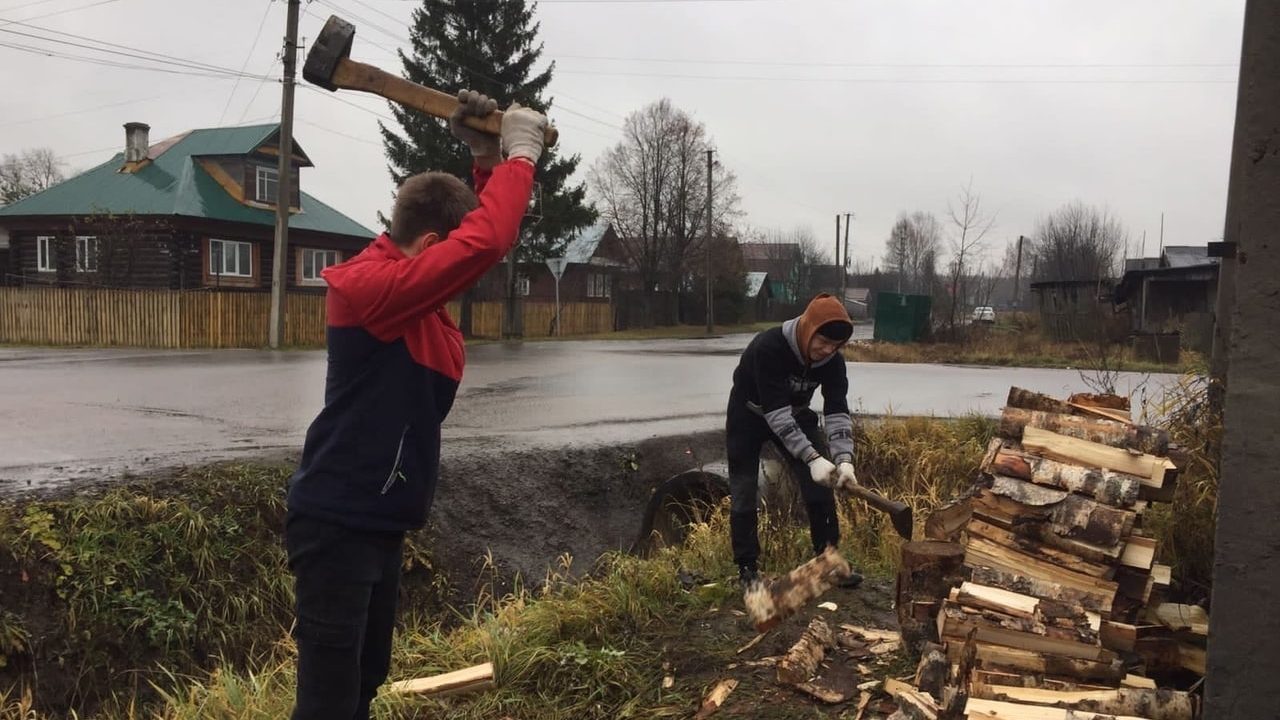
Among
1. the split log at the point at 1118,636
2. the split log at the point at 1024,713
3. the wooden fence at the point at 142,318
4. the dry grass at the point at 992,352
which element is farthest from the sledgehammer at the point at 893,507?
the wooden fence at the point at 142,318

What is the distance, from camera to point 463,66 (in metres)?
26.7

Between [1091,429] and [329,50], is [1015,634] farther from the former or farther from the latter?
[329,50]

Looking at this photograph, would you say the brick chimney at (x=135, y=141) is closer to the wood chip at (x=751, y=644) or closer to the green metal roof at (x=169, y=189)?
the green metal roof at (x=169, y=189)

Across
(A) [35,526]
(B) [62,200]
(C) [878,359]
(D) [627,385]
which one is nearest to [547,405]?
(D) [627,385]

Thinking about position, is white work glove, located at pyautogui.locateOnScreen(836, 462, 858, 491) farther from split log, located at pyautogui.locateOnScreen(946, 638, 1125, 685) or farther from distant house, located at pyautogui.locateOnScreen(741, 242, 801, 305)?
distant house, located at pyautogui.locateOnScreen(741, 242, 801, 305)

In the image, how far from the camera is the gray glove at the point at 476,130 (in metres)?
2.57

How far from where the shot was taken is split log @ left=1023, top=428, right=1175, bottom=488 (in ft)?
10.8

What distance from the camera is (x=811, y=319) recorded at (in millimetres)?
4109

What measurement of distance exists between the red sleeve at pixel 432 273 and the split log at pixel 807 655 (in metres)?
1.96

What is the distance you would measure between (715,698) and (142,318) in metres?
21.7

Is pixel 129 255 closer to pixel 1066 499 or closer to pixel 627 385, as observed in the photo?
pixel 627 385

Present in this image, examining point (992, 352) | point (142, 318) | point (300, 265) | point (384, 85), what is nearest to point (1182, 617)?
point (384, 85)

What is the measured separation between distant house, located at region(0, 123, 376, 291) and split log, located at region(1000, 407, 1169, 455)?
2370 cm

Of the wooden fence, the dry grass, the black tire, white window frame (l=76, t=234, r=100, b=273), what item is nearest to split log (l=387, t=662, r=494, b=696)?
the black tire
